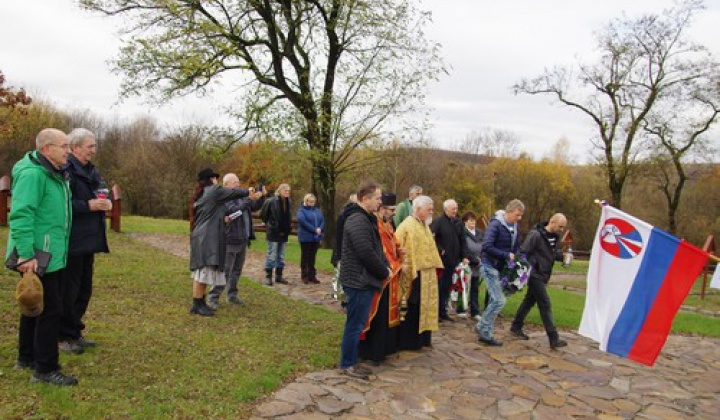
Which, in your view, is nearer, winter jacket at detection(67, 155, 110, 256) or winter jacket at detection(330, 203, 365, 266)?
winter jacket at detection(67, 155, 110, 256)

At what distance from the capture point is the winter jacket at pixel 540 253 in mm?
7707

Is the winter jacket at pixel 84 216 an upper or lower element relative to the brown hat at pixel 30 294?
upper

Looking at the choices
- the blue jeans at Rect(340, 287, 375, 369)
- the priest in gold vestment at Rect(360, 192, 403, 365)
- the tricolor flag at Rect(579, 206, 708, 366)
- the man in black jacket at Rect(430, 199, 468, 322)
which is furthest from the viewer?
the man in black jacket at Rect(430, 199, 468, 322)

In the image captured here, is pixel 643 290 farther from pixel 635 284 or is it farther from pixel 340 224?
pixel 340 224

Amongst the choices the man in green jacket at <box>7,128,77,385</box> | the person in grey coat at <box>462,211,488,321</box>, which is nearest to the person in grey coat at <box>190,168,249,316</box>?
the man in green jacket at <box>7,128,77,385</box>

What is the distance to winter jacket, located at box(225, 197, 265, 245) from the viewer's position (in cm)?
792

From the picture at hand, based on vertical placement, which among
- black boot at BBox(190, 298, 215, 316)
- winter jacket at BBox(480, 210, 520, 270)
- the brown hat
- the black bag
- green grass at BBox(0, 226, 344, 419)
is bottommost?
green grass at BBox(0, 226, 344, 419)

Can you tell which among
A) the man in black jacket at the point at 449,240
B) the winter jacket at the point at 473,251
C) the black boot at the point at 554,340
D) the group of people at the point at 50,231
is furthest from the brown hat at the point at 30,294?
the winter jacket at the point at 473,251

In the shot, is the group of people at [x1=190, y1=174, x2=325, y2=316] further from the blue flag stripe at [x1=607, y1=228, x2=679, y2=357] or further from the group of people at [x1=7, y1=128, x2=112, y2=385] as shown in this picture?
the blue flag stripe at [x1=607, y1=228, x2=679, y2=357]

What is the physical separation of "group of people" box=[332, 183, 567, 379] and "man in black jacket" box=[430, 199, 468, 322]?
0.02 metres

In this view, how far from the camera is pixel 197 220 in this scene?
7438mm

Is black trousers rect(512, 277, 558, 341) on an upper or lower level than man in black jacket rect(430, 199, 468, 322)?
lower

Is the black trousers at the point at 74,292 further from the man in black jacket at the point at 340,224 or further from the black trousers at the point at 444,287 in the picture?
the black trousers at the point at 444,287

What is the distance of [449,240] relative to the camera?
336 inches
